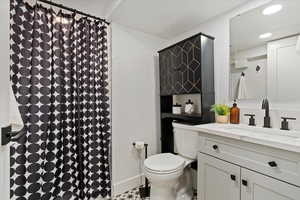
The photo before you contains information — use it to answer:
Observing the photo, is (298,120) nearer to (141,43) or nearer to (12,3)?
(141,43)

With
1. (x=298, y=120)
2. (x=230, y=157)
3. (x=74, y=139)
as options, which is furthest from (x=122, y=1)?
(x=298, y=120)

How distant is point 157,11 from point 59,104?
53.9 inches

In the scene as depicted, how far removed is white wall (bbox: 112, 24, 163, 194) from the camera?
1855 mm

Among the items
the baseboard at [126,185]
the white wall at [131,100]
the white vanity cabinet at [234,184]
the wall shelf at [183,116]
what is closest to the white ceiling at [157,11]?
the white wall at [131,100]

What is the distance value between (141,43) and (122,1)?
0.64 meters

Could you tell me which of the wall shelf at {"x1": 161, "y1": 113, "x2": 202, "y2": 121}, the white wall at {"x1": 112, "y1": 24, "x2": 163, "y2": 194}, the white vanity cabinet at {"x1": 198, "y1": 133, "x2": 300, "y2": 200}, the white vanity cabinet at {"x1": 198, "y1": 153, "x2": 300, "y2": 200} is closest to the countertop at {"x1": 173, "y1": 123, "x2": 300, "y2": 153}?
the white vanity cabinet at {"x1": 198, "y1": 133, "x2": 300, "y2": 200}

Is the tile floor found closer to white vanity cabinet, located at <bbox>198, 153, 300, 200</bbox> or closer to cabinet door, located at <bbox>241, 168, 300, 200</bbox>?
white vanity cabinet, located at <bbox>198, 153, 300, 200</bbox>

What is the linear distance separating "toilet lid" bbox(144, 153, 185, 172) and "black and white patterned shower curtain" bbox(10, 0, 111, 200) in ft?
1.74

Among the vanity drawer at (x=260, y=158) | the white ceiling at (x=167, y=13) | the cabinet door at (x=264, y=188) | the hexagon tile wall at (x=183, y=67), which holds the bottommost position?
the cabinet door at (x=264, y=188)

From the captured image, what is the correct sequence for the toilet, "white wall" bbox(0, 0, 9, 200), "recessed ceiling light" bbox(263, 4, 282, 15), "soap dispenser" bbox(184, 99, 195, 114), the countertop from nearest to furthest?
"white wall" bbox(0, 0, 9, 200) < the countertop < "recessed ceiling light" bbox(263, 4, 282, 15) < the toilet < "soap dispenser" bbox(184, 99, 195, 114)

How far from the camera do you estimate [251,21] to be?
1.48m

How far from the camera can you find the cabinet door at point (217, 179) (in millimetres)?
1112

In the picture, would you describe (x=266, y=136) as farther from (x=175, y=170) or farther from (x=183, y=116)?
(x=183, y=116)

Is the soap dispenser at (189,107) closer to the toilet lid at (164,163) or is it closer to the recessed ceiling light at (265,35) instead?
the toilet lid at (164,163)
